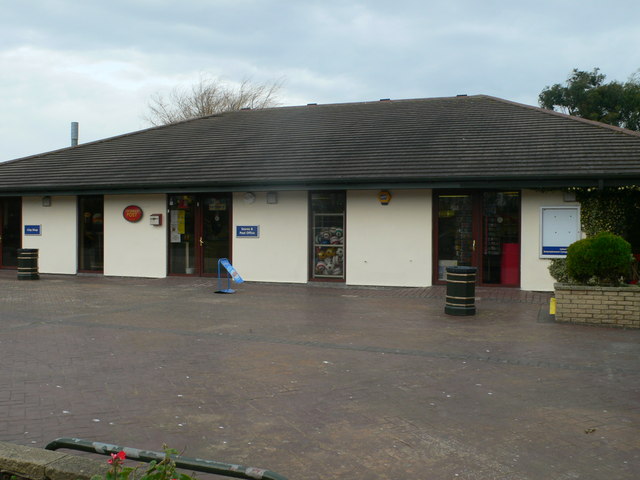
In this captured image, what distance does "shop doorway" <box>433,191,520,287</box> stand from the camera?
50.7 feet

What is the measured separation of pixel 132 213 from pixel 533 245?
1129cm

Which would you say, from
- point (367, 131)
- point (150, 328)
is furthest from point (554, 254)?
point (150, 328)

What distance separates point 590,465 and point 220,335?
604cm

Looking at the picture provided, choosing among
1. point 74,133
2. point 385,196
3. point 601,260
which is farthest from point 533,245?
point 74,133

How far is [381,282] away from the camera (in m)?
16.4

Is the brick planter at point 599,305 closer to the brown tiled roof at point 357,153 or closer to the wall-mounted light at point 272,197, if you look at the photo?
the brown tiled roof at point 357,153

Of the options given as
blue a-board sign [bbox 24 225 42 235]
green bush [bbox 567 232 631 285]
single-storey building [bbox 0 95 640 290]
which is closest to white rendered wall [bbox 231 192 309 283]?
single-storey building [bbox 0 95 640 290]

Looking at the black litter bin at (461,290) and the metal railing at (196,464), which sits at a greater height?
the black litter bin at (461,290)

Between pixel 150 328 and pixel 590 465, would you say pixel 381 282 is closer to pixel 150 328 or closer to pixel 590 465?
pixel 150 328

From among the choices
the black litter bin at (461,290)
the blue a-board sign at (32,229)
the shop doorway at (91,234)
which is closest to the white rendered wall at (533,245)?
the black litter bin at (461,290)

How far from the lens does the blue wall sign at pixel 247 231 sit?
57.1 ft

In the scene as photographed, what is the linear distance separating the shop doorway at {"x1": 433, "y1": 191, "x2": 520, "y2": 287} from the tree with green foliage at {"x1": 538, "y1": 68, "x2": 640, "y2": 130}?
27569mm

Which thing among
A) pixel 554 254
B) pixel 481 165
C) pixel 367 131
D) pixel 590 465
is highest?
pixel 367 131

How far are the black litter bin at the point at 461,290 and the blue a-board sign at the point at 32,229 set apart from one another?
46.0 ft
